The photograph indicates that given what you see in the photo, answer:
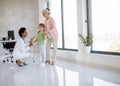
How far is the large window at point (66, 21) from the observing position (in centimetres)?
685

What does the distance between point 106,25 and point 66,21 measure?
221cm

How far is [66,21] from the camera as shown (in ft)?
24.2

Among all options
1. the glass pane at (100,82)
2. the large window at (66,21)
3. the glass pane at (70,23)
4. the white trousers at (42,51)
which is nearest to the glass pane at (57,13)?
the large window at (66,21)

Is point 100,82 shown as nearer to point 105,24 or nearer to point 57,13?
point 105,24

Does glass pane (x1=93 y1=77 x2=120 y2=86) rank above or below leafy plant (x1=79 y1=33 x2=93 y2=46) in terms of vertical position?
below

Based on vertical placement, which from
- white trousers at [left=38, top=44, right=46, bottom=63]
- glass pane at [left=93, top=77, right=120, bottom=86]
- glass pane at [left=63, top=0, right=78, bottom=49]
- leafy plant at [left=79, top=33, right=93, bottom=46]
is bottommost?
glass pane at [left=93, top=77, right=120, bottom=86]

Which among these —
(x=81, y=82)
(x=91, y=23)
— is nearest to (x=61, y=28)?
(x=91, y=23)

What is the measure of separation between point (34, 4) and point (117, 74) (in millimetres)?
5864

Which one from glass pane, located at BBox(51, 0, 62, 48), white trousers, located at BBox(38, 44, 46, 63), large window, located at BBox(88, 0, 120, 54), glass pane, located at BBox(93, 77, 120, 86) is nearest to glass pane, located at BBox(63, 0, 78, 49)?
glass pane, located at BBox(51, 0, 62, 48)

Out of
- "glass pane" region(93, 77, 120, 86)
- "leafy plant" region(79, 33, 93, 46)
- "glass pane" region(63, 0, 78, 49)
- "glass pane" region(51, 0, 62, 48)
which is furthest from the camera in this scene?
"glass pane" region(51, 0, 62, 48)

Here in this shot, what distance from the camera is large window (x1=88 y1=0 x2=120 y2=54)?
509 cm

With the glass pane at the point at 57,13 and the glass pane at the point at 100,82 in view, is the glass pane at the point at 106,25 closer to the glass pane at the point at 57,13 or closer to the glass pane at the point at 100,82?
the glass pane at the point at 100,82

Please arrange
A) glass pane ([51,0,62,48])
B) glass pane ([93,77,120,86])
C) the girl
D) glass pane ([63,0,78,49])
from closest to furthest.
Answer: glass pane ([93,77,120,86]), the girl, glass pane ([63,0,78,49]), glass pane ([51,0,62,48])

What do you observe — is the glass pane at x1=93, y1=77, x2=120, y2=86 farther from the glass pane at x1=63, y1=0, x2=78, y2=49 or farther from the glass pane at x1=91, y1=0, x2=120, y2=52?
the glass pane at x1=63, y1=0, x2=78, y2=49
